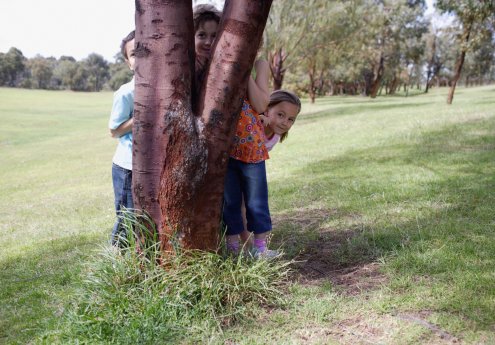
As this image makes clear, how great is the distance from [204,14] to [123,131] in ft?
3.63

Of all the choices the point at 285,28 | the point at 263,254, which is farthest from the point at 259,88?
the point at 285,28

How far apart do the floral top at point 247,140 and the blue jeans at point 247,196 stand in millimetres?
69

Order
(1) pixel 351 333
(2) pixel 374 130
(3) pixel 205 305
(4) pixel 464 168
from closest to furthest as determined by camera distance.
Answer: (1) pixel 351 333, (3) pixel 205 305, (4) pixel 464 168, (2) pixel 374 130

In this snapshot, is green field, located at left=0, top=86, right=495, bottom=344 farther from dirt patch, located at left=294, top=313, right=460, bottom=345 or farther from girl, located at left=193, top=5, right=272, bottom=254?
girl, located at left=193, top=5, right=272, bottom=254

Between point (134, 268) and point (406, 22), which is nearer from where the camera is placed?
point (134, 268)

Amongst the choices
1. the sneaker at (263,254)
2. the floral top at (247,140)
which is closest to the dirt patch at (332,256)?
the sneaker at (263,254)

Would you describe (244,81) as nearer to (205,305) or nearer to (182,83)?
(182,83)

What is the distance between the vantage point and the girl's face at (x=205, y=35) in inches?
139

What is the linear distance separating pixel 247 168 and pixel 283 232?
5.03 feet

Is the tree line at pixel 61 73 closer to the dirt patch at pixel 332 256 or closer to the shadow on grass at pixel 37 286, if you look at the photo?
the shadow on grass at pixel 37 286

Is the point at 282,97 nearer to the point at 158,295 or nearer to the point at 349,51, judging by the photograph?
the point at 158,295

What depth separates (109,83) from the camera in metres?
107

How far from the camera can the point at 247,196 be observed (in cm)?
365

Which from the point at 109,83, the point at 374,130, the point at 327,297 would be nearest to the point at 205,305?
the point at 327,297
